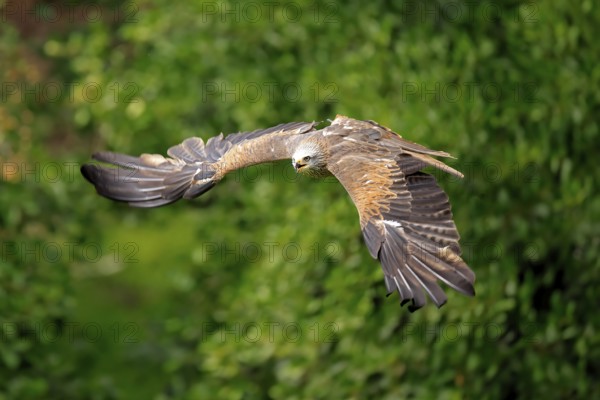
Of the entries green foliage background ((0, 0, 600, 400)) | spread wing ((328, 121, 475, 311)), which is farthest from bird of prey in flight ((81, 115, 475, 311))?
green foliage background ((0, 0, 600, 400))

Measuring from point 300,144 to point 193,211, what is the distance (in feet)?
16.1

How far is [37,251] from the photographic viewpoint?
10.0 metres

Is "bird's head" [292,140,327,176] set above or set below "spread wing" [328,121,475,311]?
above

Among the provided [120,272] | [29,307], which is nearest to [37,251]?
[29,307]

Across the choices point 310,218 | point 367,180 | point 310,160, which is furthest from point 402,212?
point 310,218

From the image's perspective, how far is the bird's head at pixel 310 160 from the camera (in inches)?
281

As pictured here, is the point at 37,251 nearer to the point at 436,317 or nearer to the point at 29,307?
the point at 29,307

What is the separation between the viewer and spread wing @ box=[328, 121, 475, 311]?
19.4ft

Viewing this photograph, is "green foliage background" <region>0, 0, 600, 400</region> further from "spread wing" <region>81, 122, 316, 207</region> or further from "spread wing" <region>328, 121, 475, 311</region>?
"spread wing" <region>328, 121, 475, 311</region>

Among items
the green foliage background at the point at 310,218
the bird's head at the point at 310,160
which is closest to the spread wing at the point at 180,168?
the bird's head at the point at 310,160

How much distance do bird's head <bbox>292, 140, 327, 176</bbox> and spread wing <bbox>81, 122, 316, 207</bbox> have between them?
0.25m

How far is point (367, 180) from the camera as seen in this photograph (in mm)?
6715

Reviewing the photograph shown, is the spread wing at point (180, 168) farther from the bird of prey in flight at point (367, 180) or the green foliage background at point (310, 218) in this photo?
the green foliage background at point (310, 218)

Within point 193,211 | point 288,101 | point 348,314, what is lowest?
point 348,314
